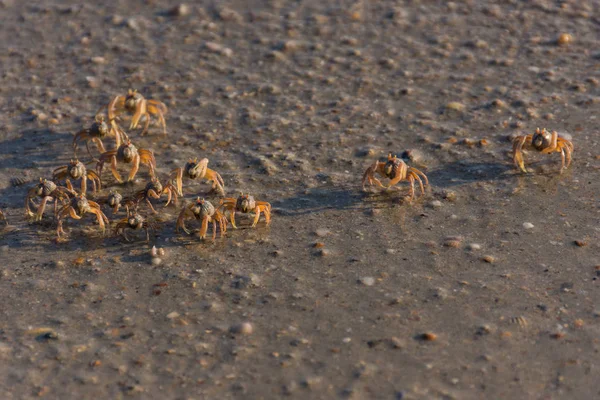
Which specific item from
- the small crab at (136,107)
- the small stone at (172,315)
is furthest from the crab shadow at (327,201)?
the small crab at (136,107)

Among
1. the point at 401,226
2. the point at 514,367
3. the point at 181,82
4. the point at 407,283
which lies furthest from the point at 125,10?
the point at 514,367

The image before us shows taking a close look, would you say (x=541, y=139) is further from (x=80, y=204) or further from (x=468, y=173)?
(x=80, y=204)

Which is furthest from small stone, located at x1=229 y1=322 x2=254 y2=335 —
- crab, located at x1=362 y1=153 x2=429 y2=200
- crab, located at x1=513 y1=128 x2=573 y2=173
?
crab, located at x1=513 y1=128 x2=573 y2=173

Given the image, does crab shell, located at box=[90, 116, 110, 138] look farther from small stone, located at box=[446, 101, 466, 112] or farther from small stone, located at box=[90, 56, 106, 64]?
small stone, located at box=[446, 101, 466, 112]

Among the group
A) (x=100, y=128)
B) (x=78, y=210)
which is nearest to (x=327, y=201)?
(x=78, y=210)

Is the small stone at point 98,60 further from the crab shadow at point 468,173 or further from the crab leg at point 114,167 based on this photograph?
the crab shadow at point 468,173

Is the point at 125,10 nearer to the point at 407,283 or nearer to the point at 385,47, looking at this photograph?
the point at 385,47
